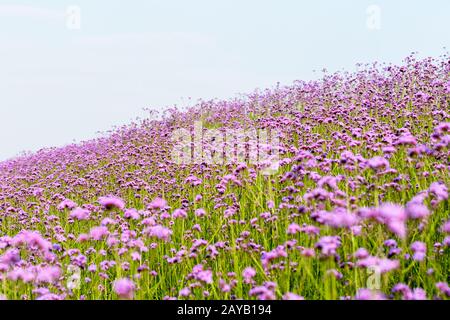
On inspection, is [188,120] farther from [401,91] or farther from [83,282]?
[83,282]

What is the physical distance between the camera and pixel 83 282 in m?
5.85

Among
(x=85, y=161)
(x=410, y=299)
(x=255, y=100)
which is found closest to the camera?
(x=410, y=299)

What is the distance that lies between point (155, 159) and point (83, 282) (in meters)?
6.05

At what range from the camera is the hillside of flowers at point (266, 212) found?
4035 mm

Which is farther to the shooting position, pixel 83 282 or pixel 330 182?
pixel 83 282

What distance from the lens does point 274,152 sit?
27.4 ft

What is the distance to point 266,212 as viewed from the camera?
19.6 ft

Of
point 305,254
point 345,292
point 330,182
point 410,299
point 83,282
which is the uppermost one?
point 330,182

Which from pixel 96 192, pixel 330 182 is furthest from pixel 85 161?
pixel 330 182

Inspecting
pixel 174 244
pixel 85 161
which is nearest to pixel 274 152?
pixel 174 244

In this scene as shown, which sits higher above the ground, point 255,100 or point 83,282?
point 255,100

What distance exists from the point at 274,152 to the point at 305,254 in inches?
196

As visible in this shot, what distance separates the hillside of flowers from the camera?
4.04 m
